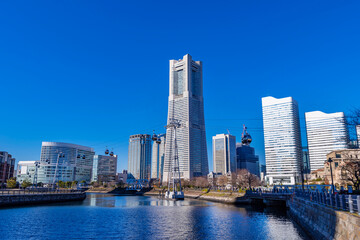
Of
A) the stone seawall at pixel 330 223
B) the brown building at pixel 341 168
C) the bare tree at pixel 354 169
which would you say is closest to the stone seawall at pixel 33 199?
the stone seawall at pixel 330 223

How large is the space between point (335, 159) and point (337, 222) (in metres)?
123

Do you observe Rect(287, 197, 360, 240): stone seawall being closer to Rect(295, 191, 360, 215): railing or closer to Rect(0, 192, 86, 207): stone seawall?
Rect(295, 191, 360, 215): railing

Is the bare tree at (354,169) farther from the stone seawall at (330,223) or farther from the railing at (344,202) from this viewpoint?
the railing at (344,202)

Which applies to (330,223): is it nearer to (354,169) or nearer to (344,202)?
(344,202)

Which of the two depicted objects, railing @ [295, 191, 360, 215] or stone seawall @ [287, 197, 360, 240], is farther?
railing @ [295, 191, 360, 215]

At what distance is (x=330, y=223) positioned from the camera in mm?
24328

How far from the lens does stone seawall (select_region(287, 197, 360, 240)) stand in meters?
19.0

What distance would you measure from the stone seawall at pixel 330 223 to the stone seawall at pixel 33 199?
215ft

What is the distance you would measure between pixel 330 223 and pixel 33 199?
74.3 metres

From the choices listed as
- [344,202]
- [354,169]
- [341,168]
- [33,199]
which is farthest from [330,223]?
[33,199]

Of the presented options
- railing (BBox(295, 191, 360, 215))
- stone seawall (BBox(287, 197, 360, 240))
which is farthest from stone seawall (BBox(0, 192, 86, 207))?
railing (BBox(295, 191, 360, 215))

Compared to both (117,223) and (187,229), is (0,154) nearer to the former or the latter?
(117,223)

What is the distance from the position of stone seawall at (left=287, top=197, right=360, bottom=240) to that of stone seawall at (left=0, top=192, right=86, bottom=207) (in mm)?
65664

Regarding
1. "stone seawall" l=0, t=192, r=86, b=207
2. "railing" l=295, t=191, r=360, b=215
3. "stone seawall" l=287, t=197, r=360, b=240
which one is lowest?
"stone seawall" l=0, t=192, r=86, b=207
